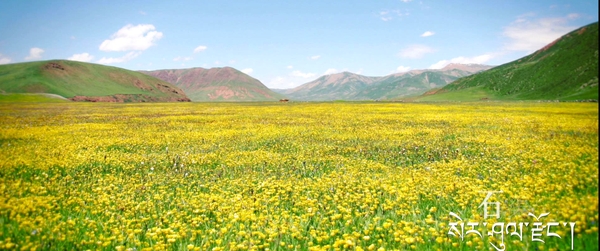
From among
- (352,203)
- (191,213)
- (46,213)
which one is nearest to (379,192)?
(352,203)

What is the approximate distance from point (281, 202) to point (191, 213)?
2213 mm

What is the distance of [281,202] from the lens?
8695mm

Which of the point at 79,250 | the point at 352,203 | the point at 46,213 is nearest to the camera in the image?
the point at 79,250

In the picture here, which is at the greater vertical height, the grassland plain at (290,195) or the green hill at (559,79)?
the green hill at (559,79)

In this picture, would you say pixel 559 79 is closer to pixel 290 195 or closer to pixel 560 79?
pixel 560 79

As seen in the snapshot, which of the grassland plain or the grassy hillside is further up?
the grassy hillside

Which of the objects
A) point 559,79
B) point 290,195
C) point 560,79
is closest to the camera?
point 290,195

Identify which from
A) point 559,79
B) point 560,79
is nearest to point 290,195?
point 560,79

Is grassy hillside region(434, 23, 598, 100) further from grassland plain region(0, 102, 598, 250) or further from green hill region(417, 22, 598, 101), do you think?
grassland plain region(0, 102, 598, 250)

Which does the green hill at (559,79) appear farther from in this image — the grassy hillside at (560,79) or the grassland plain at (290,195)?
the grassland plain at (290,195)

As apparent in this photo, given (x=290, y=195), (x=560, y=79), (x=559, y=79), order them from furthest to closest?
1. (x=559, y=79)
2. (x=560, y=79)
3. (x=290, y=195)

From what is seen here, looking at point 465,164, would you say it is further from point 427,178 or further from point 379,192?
point 379,192

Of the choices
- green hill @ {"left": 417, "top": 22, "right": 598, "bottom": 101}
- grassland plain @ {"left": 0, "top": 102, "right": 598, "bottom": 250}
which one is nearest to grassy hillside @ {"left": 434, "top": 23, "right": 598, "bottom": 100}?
green hill @ {"left": 417, "top": 22, "right": 598, "bottom": 101}

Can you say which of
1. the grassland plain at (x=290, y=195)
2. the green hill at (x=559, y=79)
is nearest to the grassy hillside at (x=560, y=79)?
the green hill at (x=559, y=79)
